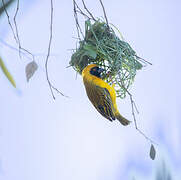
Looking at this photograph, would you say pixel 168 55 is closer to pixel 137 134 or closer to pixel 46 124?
pixel 137 134

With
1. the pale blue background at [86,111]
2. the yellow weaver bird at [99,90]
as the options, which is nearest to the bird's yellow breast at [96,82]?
the yellow weaver bird at [99,90]

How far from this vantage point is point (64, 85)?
6.34 ft

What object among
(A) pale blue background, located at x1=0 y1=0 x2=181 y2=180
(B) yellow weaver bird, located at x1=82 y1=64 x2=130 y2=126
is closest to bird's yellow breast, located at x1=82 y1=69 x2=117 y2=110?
(B) yellow weaver bird, located at x1=82 y1=64 x2=130 y2=126

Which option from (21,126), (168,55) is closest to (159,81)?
(168,55)

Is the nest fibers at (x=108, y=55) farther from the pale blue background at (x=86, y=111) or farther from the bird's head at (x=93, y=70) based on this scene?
the pale blue background at (x=86, y=111)

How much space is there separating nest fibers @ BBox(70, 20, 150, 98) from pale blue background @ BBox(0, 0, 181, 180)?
35.6 inches

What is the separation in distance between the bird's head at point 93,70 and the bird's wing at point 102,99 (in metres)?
0.03

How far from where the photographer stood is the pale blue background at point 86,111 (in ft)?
6.29

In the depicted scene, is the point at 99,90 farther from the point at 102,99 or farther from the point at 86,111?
the point at 86,111

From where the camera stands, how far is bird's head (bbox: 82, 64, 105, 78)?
0.94 meters

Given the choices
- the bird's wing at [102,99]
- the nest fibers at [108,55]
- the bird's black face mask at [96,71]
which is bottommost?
the bird's wing at [102,99]

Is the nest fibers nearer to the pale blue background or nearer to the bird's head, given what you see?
the bird's head

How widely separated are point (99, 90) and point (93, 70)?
0.05 meters

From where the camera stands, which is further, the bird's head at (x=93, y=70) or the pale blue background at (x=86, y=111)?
the pale blue background at (x=86, y=111)
